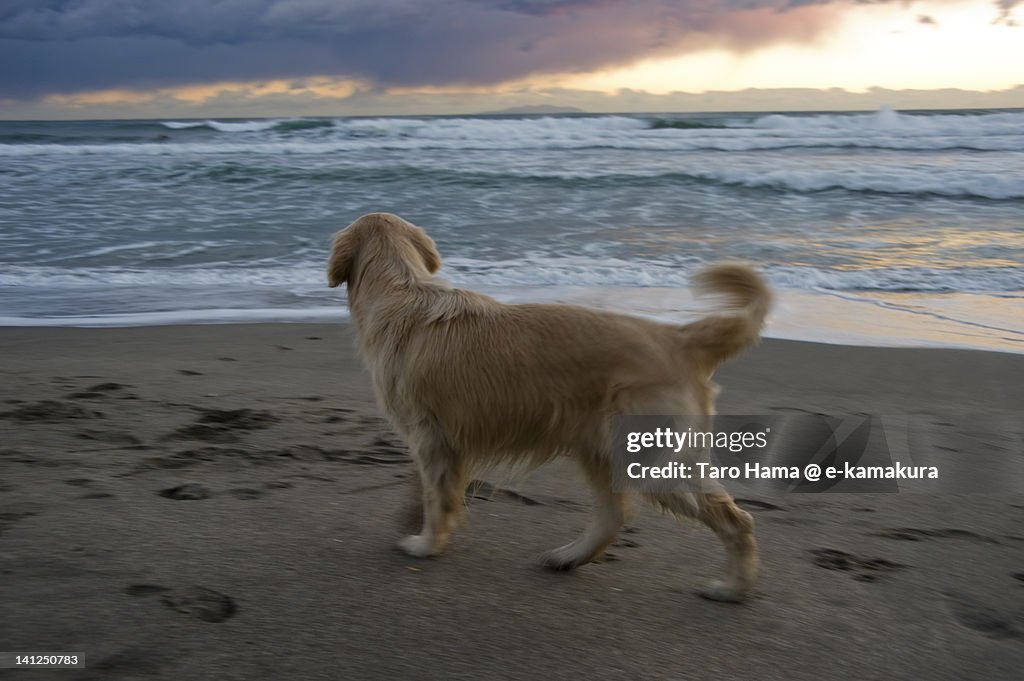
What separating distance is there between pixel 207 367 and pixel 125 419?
1282 millimetres

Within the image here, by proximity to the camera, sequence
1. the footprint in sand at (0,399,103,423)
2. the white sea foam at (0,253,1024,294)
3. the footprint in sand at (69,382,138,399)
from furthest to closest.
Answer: the white sea foam at (0,253,1024,294), the footprint in sand at (69,382,138,399), the footprint in sand at (0,399,103,423)

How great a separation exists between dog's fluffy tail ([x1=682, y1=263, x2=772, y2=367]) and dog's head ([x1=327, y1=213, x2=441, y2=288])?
1.18 meters

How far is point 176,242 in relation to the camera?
11320mm

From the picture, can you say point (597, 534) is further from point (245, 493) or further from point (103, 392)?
point (103, 392)

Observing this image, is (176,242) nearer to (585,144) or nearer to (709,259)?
(709,259)

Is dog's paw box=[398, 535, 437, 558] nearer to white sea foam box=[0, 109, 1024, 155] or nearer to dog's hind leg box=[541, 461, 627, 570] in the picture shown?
dog's hind leg box=[541, 461, 627, 570]

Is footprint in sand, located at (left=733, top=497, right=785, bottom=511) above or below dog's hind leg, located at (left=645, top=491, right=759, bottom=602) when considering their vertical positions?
below

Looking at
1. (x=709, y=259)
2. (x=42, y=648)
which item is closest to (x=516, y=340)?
(x=42, y=648)

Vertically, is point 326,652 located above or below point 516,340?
below

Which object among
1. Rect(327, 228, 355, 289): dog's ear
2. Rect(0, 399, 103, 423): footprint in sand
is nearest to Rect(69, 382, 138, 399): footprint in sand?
Rect(0, 399, 103, 423): footprint in sand

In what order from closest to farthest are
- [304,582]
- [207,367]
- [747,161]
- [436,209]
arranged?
[304,582]
[207,367]
[436,209]
[747,161]

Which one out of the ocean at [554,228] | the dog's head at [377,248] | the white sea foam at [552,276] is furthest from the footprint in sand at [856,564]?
the white sea foam at [552,276]

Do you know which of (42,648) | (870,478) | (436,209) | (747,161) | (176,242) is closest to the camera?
(42,648)

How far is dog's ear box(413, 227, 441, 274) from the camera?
12.3 feet
